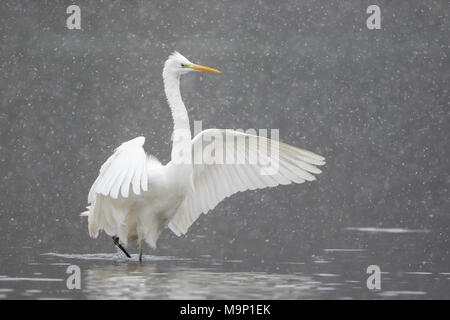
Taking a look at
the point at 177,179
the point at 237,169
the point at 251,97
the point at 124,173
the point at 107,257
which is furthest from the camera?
the point at 251,97

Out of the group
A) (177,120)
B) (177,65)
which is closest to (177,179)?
(177,120)

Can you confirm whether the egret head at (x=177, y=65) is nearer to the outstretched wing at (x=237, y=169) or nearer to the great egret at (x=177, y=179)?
the great egret at (x=177, y=179)

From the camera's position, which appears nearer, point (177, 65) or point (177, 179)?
point (177, 179)

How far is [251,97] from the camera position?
41.4m

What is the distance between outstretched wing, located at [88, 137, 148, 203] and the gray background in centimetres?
679

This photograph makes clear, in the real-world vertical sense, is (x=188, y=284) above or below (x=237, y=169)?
below

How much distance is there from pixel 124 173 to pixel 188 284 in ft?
4.86

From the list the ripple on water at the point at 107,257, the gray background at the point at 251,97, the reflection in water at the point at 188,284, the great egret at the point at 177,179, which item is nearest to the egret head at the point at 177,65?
the great egret at the point at 177,179

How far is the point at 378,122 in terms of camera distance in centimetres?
3791

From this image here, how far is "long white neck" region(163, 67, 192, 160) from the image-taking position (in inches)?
448

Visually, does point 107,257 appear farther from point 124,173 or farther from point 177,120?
point 124,173

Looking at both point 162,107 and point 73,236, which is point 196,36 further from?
point 73,236

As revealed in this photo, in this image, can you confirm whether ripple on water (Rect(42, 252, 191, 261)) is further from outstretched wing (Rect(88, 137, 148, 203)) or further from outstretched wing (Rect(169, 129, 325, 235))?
outstretched wing (Rect(88, 137, 148, 203))

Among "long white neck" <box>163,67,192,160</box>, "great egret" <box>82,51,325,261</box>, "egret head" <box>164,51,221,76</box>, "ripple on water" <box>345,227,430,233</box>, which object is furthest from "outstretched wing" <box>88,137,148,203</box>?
"ripple on water" <box>345,227,430,233</box>
